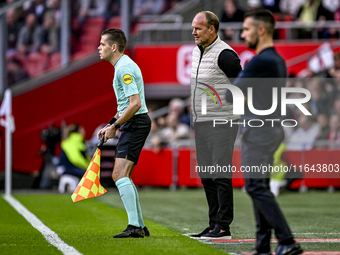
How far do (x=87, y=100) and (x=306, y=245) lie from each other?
39.4ft

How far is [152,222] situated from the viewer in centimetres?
808

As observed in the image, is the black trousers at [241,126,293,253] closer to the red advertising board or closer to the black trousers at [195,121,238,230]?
the black trousers at [195,121,238,230]

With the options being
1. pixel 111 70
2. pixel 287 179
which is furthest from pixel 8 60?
pixel 287 179

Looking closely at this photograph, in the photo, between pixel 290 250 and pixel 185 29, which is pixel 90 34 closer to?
pixel 185 29

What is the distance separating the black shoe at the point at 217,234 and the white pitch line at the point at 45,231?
139 centimetres

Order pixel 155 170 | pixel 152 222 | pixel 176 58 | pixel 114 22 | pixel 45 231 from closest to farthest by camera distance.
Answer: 1. pixel 45 231
2. pixel 152 222
3. pixel 155 170
4. pixel 176 58
5. pixel 114 22

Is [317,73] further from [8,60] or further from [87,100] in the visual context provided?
[8,60]

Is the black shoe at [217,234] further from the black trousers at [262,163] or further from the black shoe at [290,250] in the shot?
the black shoe at [290,250]

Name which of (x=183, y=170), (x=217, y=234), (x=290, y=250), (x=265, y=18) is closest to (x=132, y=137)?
(x=217, y=234)

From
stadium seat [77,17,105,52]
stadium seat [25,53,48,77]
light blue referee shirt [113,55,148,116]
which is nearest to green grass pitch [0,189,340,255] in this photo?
light blue referee shirt [113,55,148,116]

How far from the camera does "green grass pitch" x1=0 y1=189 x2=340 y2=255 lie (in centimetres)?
564

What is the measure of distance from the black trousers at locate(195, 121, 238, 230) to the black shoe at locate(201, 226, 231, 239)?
0.04m

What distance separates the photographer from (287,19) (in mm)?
17516

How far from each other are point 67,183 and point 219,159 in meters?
8.80
